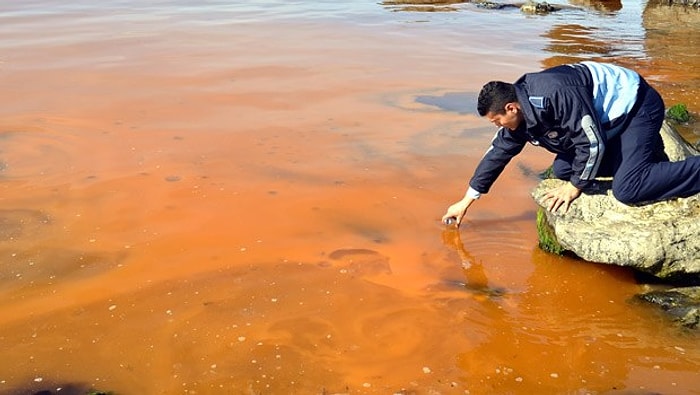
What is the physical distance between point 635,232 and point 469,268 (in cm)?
118

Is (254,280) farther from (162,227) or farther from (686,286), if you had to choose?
(686,286)

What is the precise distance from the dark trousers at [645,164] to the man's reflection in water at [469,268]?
3.62ft

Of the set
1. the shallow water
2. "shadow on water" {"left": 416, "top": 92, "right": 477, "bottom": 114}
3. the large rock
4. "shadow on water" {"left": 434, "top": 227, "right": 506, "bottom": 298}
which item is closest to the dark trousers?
the large rock

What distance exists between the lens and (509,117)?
468cm

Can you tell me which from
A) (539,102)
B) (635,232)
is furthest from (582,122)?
(635,232)

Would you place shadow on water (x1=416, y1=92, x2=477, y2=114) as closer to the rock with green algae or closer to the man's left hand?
the rock with green algae

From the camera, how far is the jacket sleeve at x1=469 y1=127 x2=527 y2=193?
509cm

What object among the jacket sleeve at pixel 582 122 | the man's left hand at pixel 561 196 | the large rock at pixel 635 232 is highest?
the jacket sleeve at pixel 582 122

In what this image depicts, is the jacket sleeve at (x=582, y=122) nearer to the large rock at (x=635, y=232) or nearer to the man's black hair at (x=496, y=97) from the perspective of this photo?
the man's black hair at (x=496, y=97)

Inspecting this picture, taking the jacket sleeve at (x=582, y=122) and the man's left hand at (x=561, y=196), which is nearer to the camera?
the jacket sleeve at (x=582, y=122)

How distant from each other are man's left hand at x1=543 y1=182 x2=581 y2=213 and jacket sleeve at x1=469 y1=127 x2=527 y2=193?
40 cm

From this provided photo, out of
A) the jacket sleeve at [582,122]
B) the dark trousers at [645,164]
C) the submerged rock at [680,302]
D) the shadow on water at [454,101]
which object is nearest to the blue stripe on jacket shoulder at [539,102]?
the jacket sleeve at [582,122]

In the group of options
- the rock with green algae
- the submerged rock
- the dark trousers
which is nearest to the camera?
the submerged rock

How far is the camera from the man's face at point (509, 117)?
4.63 meters
